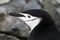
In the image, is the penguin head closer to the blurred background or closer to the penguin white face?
the penguin white face

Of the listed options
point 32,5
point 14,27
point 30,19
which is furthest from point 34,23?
point 32,5

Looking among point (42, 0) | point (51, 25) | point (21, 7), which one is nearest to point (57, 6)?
point (42, 0)

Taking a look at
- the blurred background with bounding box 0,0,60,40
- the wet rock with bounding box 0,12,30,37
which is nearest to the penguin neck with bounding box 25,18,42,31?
the wet rock with bounding box 0,12,30,37

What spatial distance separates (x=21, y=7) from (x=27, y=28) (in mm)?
375

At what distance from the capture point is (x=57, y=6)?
274 cm

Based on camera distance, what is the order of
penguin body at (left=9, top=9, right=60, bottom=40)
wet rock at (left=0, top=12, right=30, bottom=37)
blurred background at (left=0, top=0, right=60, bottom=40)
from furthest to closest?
blurred background at (left=0, top=0, right=60, bottom=40)
wet rock at (left=0, top=12, right=30, bottom=37)
penguin body at (left=9, top=9, right=60, bottom=40)

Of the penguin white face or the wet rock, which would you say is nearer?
the penguin white face

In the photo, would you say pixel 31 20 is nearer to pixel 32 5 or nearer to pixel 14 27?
pixel 14 27

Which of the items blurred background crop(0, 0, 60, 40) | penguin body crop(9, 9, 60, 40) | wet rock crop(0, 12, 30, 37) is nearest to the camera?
penguin body crop(9, 9, 60, 40)

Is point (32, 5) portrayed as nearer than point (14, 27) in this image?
No

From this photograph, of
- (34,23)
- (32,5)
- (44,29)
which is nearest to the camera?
(44,29)

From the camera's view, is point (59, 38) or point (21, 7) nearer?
point (59, 38)

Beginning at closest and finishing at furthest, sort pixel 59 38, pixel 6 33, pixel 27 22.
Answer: pixel 59 38 → pixel 27 22 → pixel 6 33

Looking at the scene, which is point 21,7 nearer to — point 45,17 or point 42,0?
point 42,0
